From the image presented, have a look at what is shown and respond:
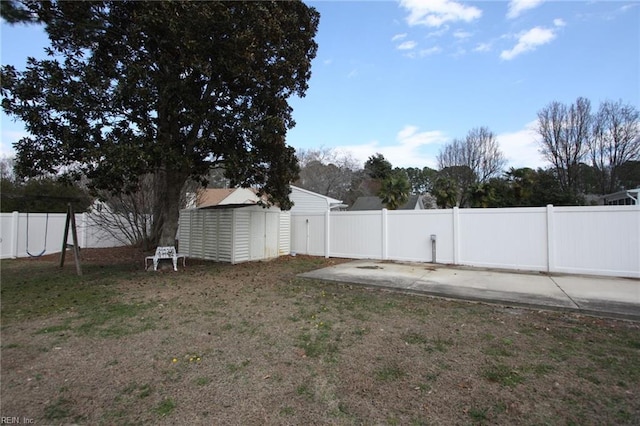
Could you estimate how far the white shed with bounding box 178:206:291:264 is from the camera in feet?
36.3

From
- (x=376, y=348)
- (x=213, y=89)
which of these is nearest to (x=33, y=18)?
(x=213, y=89)

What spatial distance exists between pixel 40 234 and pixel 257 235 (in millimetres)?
9113

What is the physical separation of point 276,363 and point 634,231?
8936mm

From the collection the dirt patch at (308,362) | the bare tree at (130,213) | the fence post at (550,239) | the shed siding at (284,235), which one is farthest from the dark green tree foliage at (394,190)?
the dirt patch at (308,362)

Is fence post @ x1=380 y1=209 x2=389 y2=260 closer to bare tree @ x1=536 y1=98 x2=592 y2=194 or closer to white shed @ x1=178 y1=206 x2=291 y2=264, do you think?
white shed @ x1=178 y1=206 x2=291 y2=264

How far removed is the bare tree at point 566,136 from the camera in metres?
28.0

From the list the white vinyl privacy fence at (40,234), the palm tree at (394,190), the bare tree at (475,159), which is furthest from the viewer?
the bare tree at (475,159)

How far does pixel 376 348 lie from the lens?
3.88 meters

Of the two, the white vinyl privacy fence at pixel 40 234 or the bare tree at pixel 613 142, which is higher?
the bare tree at pixel 613 142

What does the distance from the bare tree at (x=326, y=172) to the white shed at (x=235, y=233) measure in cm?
2295

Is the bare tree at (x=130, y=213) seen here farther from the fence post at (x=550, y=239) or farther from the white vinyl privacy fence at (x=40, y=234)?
the fence post at (x=550, y=239)

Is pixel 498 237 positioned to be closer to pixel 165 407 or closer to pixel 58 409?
pixel 165 407

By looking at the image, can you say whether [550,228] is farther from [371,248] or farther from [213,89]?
[213,89]

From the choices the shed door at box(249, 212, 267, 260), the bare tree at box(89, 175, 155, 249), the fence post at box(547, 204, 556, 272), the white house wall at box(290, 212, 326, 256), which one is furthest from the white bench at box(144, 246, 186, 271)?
the fence post at box(547, 204, 556, 272)
